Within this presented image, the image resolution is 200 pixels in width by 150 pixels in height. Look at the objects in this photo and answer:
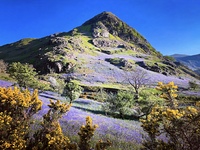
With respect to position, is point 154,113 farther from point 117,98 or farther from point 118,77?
point 118,77

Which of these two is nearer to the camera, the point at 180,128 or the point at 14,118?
the point at 180,128

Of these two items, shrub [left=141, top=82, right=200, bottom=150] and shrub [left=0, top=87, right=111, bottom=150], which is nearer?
shrub [left=141, top=82, right=200, bottom=150]

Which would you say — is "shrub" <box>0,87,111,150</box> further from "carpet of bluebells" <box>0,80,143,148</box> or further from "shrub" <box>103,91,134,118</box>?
"shrub" <box>103,91,134,118</box>

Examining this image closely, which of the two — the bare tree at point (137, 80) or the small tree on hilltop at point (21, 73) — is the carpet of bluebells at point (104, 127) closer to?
the small tree on hilltop at point (21, 73)

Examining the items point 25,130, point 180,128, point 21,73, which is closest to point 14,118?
point 25,130

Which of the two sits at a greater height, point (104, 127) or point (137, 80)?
point (137, 80)

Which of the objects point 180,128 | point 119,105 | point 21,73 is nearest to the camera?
point 180,128

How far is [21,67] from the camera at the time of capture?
29.6 metres

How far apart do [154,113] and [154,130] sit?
940 mm

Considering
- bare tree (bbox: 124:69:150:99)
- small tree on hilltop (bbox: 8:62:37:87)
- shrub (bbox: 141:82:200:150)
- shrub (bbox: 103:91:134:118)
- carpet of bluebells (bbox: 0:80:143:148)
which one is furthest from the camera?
bare tree (bbox: 124:69:150:99)

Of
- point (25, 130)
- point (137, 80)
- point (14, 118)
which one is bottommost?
point (25, 130)

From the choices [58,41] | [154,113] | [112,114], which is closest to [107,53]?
[58,41]

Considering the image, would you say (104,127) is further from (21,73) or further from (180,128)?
(21,73)

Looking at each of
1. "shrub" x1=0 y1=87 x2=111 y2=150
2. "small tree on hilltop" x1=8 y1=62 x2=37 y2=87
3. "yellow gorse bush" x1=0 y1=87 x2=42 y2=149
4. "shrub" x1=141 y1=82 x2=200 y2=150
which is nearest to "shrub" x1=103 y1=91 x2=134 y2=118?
"small tree on hilltop" x1=8 y1=62 x2=37 y2=87
